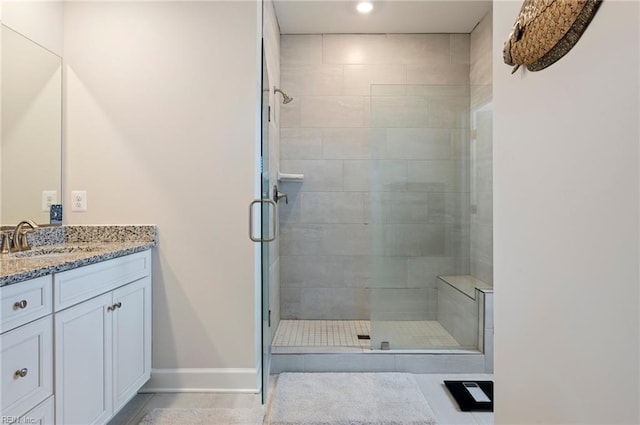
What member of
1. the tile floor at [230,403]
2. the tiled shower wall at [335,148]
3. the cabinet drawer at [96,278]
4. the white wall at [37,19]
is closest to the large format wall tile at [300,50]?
the tiled shower wall at [335,148]

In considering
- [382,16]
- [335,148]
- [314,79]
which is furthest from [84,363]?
[382,16]

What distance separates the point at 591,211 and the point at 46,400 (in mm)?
1750

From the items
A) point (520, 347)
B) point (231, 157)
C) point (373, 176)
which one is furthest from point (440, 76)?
point (520, 347)

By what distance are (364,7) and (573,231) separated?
2.67m

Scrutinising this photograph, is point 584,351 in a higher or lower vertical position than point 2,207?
lower

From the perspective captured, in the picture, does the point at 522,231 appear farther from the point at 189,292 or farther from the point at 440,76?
the point at 440,76

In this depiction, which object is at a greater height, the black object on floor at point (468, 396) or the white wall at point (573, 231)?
the white wall at point (573, 231)

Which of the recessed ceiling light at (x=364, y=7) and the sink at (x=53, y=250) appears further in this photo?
the recessed ceiling light at (x=364, y=7)

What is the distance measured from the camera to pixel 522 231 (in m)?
0.99

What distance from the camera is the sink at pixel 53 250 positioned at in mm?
1768

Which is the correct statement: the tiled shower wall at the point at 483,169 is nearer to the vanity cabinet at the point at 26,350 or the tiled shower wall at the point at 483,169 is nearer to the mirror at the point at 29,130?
the vanity cabinet at the point at 26,350

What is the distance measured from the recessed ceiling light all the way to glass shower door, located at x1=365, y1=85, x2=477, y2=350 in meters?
0.62

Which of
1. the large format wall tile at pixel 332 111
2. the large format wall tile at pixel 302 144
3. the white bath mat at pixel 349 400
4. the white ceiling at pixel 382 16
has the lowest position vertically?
the white bath mat at pixel 349 400

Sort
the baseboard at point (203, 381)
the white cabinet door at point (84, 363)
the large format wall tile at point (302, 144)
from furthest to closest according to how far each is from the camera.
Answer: the large format wall tile at point (302, 144) → the baseboard at point (203, 381) → the white cabinet door at point (84, 363)
